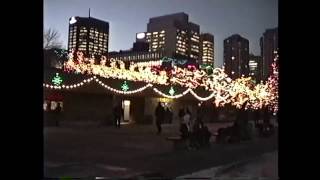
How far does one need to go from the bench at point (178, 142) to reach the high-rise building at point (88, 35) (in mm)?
1039

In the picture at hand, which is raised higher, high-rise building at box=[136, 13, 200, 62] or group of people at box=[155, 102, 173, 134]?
high-rise building at box=[136, 13, 200, 62]

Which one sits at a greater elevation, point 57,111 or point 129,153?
point 57,111

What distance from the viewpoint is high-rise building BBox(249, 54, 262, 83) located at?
12.8 feet

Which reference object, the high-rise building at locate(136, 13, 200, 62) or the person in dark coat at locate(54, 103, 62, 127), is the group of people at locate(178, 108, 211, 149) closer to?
the high-rise building at locate(136, 13, 200, 62)

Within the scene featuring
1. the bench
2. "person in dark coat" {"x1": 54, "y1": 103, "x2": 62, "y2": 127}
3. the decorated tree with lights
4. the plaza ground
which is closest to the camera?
the decorated tree with lights

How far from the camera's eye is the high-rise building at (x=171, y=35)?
3854 mm

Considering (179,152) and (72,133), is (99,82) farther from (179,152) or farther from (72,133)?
(179,152)

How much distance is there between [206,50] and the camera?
161 inches

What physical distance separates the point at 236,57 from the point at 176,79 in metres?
0.60

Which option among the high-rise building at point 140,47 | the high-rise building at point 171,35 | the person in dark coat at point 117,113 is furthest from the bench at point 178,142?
the high-rise building at point 140,47

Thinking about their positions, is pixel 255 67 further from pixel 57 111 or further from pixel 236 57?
pixel 57 111

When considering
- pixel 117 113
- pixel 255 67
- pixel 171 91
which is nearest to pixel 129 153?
pixel 117 113

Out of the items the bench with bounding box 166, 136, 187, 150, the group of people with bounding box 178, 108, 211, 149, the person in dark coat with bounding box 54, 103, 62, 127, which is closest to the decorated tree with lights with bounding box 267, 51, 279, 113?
the group of people with bounding box 178, 108, 211, 149

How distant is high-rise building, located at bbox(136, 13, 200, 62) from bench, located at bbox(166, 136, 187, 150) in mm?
762
